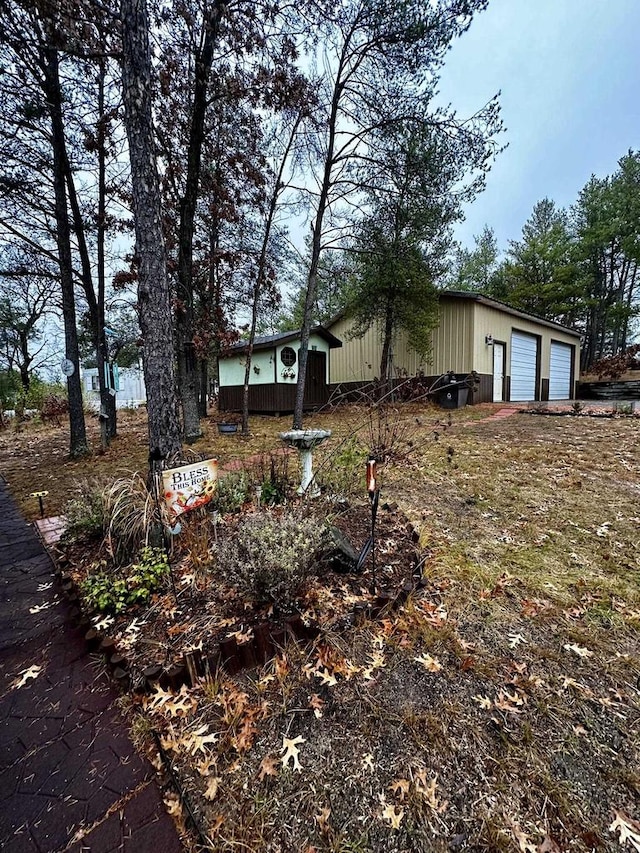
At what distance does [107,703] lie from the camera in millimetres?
1593

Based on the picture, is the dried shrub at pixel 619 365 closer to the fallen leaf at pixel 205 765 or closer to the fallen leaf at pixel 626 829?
the fallen leaf at pixel 626 829

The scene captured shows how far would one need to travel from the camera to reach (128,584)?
212cm

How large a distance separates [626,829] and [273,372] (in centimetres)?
1092

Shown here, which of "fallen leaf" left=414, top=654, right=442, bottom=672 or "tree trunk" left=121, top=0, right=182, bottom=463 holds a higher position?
"tree trunk" left=121, top=0, right=182, bottom=463

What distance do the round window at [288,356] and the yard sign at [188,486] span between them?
9.24 m

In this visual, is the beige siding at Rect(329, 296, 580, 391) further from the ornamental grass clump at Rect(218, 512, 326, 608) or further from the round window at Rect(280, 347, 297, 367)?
the ornamental grass clump at Rect(218, 512, 326, 608)

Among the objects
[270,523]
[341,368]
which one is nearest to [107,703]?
[270,523]

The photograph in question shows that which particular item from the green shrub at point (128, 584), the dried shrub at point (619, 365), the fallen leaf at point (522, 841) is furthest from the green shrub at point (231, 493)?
the dried shrub at point (619, 365)

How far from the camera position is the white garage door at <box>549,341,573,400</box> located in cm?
1512

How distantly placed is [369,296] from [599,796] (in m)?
10.7

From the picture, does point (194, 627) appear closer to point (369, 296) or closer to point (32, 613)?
point (32, 613)

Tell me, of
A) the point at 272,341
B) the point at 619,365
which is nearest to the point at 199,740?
the point at 272,341

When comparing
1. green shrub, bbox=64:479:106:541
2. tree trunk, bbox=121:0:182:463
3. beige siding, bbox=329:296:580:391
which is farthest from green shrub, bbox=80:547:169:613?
beige siding, bbox=329:296:580:391

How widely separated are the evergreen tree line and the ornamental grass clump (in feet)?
62.2
